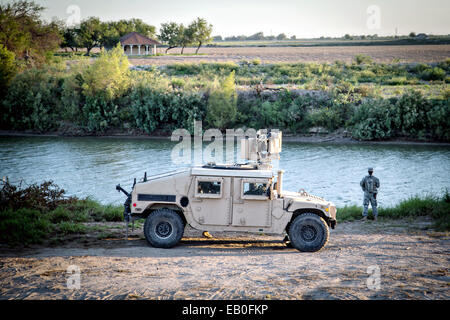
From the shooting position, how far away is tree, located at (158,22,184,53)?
305ft

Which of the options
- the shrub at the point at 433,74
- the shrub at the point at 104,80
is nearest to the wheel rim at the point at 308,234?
the shrub at the point at 104,80

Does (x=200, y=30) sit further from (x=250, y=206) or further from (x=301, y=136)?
(x=250, y=206)

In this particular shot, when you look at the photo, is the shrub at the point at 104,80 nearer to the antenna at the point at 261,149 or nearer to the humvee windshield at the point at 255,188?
the antenna at the point at 261,149

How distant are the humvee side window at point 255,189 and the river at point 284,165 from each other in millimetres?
8919

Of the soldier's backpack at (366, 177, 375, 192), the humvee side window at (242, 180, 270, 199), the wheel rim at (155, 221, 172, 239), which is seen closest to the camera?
the humvee side window at (242, 180, 270, 199)

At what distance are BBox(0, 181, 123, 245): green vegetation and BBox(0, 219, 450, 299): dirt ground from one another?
757mm

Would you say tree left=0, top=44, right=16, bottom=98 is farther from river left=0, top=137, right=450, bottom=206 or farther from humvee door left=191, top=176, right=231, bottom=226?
humvee door left=191, top=176, right=231, bottom=226

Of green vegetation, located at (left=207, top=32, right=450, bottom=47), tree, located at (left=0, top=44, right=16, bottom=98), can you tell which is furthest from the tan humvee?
green vegetation, located at (left=207, top=32, right=450, bottom=47)

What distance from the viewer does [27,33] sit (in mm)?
58031

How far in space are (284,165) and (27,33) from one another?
138 ft

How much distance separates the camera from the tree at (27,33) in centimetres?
5589

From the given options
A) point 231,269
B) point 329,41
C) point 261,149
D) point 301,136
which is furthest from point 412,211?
point 329,41

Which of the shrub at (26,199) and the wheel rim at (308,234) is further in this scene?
the shrub at (26,199)
